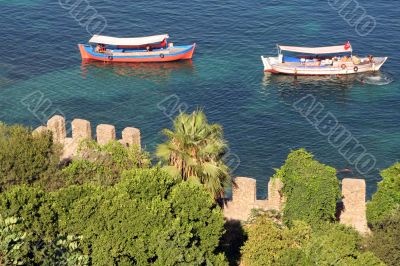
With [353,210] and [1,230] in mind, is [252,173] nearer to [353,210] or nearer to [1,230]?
[353,210]

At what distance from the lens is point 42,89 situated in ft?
272

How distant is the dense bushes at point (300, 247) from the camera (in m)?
39.8

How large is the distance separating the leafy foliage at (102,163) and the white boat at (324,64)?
40.6 meters

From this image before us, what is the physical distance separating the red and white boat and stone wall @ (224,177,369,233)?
1780 inches

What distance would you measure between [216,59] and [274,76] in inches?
276

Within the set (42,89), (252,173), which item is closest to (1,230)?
(252,173)

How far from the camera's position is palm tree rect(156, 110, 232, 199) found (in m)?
42.5

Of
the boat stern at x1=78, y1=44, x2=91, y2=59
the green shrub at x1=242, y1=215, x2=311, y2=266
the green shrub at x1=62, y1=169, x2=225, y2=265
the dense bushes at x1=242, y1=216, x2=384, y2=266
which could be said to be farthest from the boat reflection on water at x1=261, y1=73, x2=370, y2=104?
the green shrub at x1=62, y1=169, x2=225, y2=265

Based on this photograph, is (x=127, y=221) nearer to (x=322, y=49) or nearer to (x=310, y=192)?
(x=310, y=192)

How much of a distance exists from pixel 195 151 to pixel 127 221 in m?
6.84

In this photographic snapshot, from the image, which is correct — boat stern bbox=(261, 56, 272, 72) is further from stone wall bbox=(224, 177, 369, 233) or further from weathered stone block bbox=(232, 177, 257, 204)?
weathered stone block bbox=(232, 177, 257, 204)

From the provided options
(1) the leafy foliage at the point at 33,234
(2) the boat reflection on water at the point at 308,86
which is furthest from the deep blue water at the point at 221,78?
(1) the leafy foliage at the point at 33,234

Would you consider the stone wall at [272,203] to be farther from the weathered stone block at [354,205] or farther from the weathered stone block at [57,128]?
the weathered stone block at [57,128]

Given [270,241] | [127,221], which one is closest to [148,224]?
[127,221]
